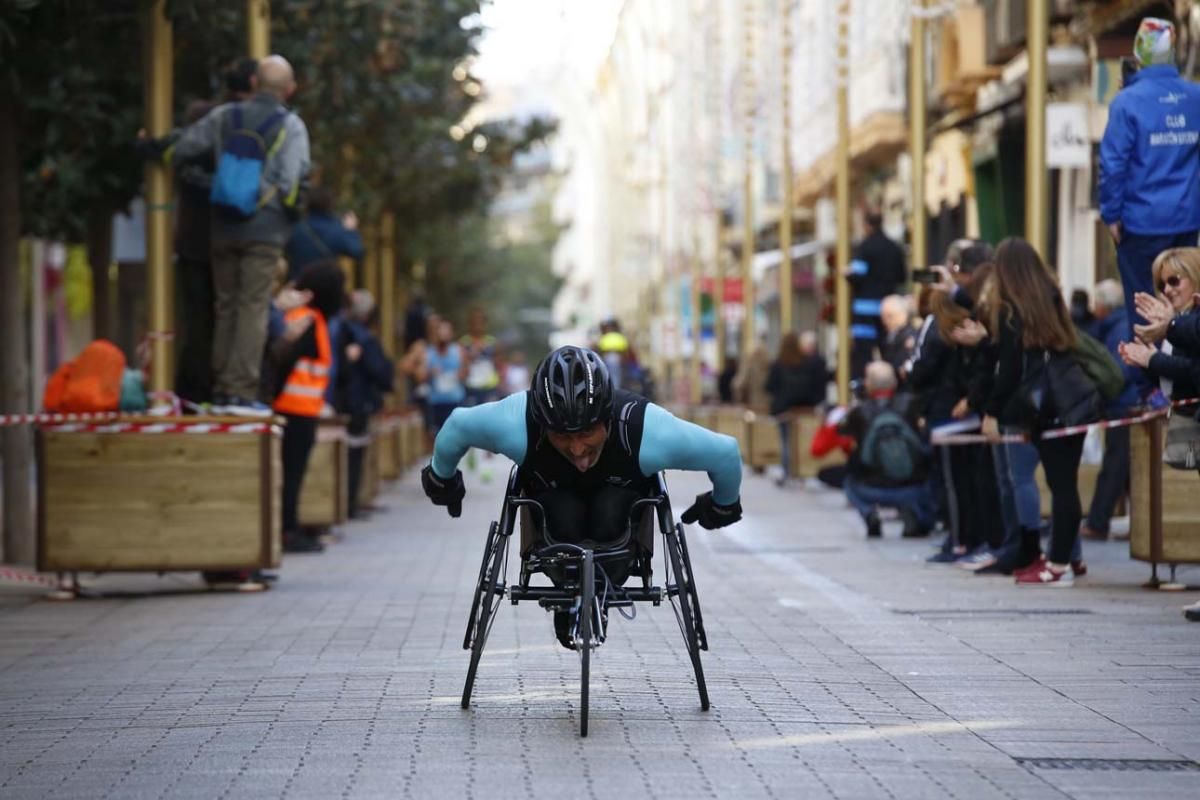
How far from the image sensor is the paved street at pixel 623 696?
25.8 ft

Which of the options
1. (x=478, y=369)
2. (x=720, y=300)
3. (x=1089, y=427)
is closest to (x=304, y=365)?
(x=1089, y=427)

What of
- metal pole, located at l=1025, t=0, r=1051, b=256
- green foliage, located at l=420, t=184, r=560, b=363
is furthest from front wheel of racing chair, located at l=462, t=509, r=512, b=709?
green foliage, located at l=420, t=184, r=560, b=363

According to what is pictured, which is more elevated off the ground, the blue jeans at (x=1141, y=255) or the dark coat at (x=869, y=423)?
the blue jeans at (x=1141, y=255)

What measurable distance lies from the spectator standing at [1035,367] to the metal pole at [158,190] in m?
5.23

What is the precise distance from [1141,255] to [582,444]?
7.45 meters

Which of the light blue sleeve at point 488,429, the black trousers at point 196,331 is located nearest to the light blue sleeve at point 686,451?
the light blue sleeve at point 488,429

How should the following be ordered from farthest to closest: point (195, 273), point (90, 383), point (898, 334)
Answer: point (898, 334) < point (195, 273) < point (90, 383)

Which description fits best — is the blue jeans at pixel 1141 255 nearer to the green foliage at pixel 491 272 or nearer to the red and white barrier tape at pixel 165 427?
the red and white barrier tape at pixel 165 427

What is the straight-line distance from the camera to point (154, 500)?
15.1 m

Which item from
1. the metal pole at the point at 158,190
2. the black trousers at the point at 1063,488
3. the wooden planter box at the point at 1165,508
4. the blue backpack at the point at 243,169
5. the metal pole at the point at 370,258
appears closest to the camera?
the wooden planter box at the point at 1165,508

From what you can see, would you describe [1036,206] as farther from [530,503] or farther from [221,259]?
[530,503]

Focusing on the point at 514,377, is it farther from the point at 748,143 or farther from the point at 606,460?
the point at 606,460

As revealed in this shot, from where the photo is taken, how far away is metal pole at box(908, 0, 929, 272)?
26547 mm

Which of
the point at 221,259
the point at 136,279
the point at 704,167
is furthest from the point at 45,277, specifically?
the point at 221,259
